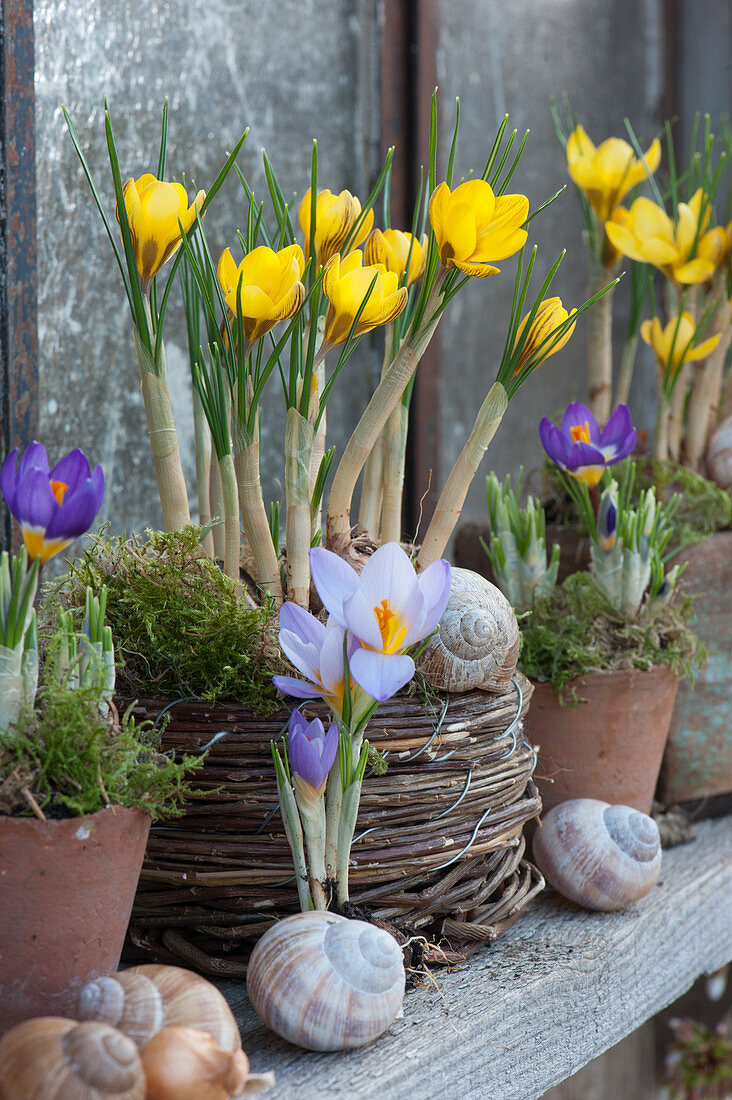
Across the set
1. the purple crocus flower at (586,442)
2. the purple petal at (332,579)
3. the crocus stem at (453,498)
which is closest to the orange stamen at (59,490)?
the purple petal at (332,579)

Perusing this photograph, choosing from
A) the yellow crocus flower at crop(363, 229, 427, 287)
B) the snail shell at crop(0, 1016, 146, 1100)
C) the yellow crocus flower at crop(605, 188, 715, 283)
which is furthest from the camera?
the yellow crocus flower at crop(605, 188, 715, 283)

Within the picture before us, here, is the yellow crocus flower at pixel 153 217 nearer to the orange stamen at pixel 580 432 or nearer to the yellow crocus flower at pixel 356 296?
the yellow crocus flower at pixel 356 296

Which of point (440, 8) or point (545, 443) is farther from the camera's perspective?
point (440, 8)

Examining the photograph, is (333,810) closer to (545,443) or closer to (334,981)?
(334,981)

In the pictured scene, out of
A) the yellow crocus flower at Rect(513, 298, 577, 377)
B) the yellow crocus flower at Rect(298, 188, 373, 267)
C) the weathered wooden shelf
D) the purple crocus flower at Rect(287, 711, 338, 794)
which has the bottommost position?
the weathered wooden shelf

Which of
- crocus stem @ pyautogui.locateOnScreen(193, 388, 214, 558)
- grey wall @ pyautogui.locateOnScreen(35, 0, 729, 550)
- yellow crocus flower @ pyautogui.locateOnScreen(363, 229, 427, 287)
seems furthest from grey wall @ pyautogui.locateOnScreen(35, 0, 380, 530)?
yellow crocus flower @ pyautogui.locateOnScreen(363, 229, 427, 287)

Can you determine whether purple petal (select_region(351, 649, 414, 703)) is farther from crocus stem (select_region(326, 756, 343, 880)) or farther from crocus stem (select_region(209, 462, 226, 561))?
crocus stem (select_region(209, 462, 226, 561))

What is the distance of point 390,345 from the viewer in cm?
59

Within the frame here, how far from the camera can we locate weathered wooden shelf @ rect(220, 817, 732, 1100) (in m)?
0.45

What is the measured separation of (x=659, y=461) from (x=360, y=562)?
1.21ft

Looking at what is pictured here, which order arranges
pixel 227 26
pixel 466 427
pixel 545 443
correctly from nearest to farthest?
1. pixel 545 443
2. pixel 227 26
3. pixel 466 427

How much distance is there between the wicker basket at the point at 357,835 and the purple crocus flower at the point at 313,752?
0.03 m

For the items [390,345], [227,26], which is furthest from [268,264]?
[227,26]

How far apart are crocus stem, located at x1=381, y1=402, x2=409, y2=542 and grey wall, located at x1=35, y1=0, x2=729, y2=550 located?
0.24m
